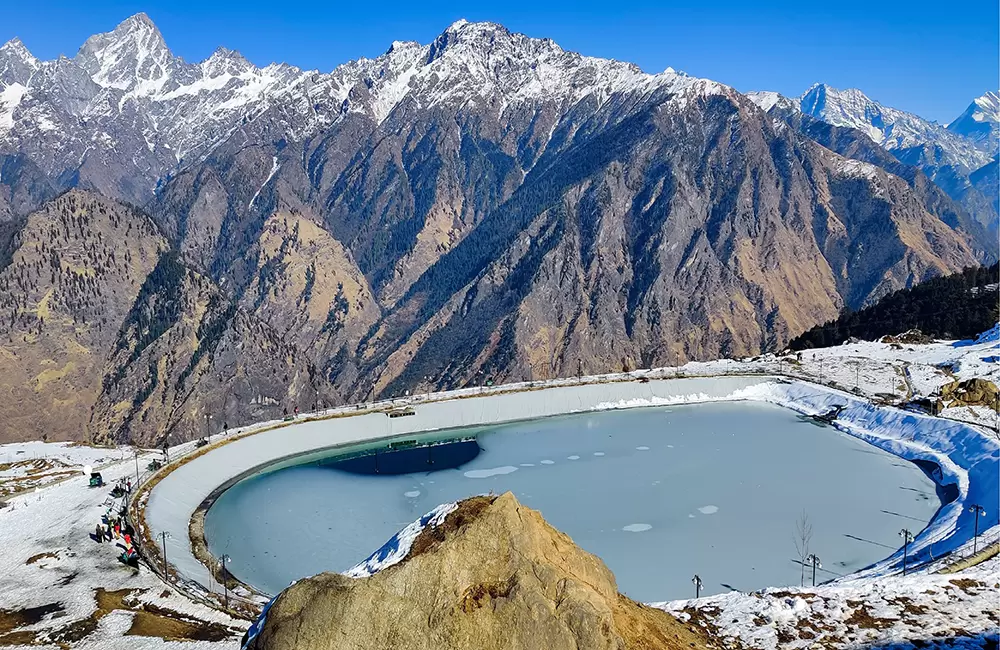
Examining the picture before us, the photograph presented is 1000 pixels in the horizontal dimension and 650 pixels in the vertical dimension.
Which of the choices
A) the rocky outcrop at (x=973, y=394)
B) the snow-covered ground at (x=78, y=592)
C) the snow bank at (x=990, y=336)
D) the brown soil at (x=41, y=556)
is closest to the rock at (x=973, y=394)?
the rocky outcrop at (x=973, y=394)

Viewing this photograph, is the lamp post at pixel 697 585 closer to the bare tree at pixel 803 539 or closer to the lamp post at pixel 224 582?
the bare tree at pixel 803 539

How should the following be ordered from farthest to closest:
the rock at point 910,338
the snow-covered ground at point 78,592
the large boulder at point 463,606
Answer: the rock at point 910,338 → the snow-covered ground at point 78,592 → the large boulder at point 463,606

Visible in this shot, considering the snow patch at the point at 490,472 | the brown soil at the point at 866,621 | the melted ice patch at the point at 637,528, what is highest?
the snow patch at the point at 490,472

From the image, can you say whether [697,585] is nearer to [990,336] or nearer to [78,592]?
[78,592]

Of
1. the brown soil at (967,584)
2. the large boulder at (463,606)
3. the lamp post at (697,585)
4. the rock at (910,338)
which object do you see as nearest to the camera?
the large boulder at (463,606)

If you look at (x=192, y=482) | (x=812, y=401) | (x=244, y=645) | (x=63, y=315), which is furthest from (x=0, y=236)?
(x=244, y=645)

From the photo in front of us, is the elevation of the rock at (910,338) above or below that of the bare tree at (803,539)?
above

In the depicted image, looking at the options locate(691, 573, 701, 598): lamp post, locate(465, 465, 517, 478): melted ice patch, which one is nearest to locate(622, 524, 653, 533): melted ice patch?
locate(691, 573, 701, 598): lamp post

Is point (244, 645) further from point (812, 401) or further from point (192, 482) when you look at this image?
point (812, 401)

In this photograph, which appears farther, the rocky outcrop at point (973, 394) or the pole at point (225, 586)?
the rocky outcrop at point (973, 394)
